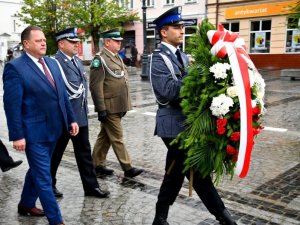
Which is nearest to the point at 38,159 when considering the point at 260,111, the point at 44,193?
the point at 44,193

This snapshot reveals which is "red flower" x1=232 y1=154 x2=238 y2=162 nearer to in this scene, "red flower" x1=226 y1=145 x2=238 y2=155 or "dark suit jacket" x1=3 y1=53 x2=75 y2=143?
"red flower" x1=226 y1=145 x2=238 y2=155

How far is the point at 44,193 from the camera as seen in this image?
3.47 meters

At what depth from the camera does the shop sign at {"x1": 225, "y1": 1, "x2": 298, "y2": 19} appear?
72.4ft

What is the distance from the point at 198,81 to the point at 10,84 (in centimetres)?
168

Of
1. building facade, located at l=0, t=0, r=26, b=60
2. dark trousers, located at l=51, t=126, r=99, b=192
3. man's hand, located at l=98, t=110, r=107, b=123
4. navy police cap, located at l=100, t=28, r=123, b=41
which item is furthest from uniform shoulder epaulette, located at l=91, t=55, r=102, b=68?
building facade, located at l=0, t=0, r=26, b=60

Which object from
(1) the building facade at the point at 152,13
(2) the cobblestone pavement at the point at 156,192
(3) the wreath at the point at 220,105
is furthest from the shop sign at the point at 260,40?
(3) the wreath at the point at 220,105

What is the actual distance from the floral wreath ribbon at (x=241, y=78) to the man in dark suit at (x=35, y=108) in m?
1.56

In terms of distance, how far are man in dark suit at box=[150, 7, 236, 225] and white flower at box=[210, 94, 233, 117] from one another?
1.34 ft

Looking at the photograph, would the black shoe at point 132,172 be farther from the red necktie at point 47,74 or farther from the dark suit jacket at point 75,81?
the red necktie at point 47,74

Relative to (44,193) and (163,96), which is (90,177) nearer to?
(44,193)

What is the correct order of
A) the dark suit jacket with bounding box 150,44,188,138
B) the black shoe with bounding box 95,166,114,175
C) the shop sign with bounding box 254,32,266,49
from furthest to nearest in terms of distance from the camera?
the shop sign with bounding box 254,32,266,49 < the black shoe with bounding box 95,166,114,175 < the dark suit jacket with bounding box 150,44,188,138

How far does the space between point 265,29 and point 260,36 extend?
0.51 metres

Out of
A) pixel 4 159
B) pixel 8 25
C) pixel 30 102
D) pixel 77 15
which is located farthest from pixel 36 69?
pixel 8 25

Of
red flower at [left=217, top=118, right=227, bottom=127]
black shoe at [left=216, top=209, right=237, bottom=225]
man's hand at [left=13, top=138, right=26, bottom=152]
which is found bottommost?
black shoe at [left=216, top=209, right=237, bottom=225]
